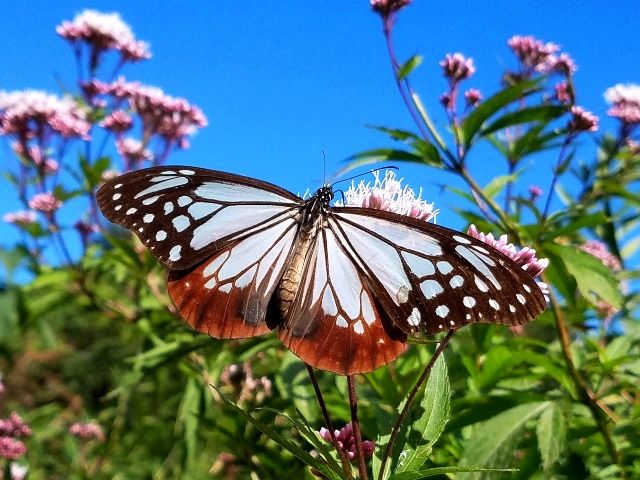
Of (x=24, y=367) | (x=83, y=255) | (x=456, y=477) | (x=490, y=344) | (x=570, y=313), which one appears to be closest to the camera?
(x=456, y=477)

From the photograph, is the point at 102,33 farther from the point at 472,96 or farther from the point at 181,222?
the point at 181,222

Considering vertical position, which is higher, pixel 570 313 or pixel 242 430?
pixel 570 313

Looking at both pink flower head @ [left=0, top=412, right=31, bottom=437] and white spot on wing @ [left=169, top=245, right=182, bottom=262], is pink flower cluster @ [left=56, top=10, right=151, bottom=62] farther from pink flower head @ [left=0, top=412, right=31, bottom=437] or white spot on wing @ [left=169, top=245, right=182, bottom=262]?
white spot on wing @ [left=169, top=245, right=182, bottom=262]

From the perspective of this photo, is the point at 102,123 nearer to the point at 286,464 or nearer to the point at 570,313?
the point at 286,464

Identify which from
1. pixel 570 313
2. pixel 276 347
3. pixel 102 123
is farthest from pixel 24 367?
pixel 570 313

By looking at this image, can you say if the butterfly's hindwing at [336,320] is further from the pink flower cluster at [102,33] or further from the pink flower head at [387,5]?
the pink flower cluster at [102,33]

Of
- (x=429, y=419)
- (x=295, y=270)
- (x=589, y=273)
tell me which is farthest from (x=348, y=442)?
(x=589, y=273)
